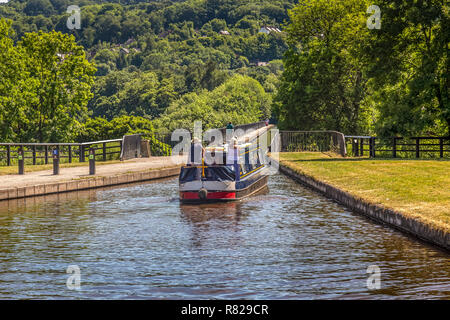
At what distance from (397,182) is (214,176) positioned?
6.43 m

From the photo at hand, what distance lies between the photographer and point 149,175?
30.9 meters

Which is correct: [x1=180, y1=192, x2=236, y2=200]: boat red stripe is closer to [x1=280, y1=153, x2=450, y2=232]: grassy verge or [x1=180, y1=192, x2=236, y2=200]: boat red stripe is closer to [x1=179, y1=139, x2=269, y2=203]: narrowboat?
[x1=179, y1=139, x2=269, y2=203]: narrowboat

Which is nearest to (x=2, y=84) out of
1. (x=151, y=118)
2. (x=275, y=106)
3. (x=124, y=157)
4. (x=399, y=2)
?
(x=124, y=157)

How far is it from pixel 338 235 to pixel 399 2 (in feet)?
82.6

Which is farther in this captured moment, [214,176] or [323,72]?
[323,72]

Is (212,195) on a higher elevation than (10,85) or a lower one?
lower

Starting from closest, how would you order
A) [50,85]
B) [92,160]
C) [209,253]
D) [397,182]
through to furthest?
[209,253] < [397,182] < [92,160] < [50,85]

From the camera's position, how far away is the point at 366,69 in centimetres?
3888

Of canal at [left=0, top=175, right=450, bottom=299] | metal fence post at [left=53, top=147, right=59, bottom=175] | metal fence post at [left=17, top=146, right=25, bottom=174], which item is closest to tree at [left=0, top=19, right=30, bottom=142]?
metal fence post at [left=17, top=146, right=25, bottom=174]

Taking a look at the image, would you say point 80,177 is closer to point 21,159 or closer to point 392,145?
point 21,159

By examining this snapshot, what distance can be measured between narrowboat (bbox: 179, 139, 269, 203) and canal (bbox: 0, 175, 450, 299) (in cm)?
68

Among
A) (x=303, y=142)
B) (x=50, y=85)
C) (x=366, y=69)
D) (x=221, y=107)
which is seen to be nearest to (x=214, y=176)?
(x=366, y=69)

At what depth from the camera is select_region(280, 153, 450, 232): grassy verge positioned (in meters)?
16.6

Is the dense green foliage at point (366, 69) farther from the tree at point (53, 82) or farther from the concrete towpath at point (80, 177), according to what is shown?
the tree at point (53, 82)
